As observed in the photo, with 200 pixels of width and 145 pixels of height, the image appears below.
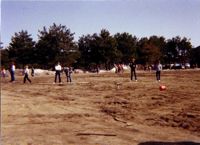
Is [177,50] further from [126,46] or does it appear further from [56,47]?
[56,47]

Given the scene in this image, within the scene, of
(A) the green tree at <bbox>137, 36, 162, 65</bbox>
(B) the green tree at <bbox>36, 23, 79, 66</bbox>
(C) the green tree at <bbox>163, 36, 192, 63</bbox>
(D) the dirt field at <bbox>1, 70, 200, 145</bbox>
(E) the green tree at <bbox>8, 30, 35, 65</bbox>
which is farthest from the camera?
(C) the green tree at <bbox>163, 36, 192, 63</bbox>

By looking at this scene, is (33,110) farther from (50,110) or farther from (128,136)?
(128,136)

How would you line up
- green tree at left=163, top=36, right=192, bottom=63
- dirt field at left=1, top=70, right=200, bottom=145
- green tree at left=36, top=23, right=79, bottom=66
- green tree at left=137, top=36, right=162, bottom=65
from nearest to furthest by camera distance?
dirt field at left=1, top=70, right=200, bottom=145, green tree at left=36, top=23, right=79, bottom=66, green tree at left=137, top=36, right=162, bottom=65, green tree at left=163, top=36, right=192, bottom=63

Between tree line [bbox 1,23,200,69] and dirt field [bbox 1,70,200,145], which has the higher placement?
tree line [bbox 1,23,200,69]

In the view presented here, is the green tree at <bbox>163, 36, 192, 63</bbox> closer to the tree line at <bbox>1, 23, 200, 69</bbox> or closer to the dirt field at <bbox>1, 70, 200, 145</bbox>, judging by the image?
the tree line at <bbox>1, 23, 200, 69</bbox>

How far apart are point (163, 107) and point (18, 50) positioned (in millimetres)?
79379

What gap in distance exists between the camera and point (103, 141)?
870 cm

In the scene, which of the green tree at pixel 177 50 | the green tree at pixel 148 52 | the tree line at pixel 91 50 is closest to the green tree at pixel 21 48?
the tree line at pixel 91 50

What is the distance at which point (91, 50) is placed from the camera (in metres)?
86.9

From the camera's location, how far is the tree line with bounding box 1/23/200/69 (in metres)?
80.9

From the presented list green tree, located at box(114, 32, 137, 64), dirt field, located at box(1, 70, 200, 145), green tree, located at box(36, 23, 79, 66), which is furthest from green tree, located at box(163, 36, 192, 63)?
dirt field, located at box(1, 70, 200, 145)

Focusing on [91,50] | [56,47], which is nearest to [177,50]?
[91,50]

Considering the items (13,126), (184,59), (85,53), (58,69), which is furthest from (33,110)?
(184,59)

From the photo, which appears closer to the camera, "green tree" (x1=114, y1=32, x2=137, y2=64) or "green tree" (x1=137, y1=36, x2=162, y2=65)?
"green tree" (x1=114, y1=32, x2=137, y2=64)
